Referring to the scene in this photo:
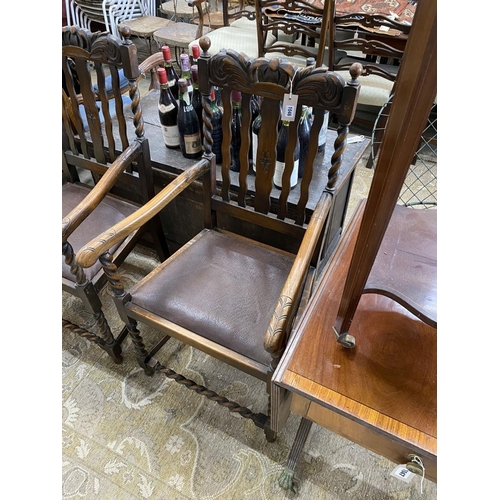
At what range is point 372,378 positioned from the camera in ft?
2.09

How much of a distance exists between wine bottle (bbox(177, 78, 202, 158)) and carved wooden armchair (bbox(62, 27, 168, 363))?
128 mm

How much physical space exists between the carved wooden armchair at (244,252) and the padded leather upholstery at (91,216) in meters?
0.27

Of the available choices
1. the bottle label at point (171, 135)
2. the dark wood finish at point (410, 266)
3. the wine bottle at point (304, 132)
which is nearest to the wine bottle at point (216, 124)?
the bottle label at point (171, 135)

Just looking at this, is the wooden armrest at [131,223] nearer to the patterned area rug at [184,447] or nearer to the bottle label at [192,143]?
the bottle label at [192,143]

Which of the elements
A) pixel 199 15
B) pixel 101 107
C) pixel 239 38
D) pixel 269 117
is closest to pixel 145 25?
pixel 199 15

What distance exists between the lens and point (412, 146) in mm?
401

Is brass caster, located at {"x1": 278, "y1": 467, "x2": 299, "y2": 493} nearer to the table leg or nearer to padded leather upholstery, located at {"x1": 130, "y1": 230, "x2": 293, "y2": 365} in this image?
the table leg

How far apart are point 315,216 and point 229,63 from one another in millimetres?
440

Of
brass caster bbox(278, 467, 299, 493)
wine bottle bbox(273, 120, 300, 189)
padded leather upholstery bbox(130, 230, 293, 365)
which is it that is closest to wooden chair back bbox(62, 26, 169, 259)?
padded leather upholstery bbox(130, 230, 293, 365)

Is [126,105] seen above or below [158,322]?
above

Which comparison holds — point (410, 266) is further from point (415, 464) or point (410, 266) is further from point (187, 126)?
point (187, 126)
